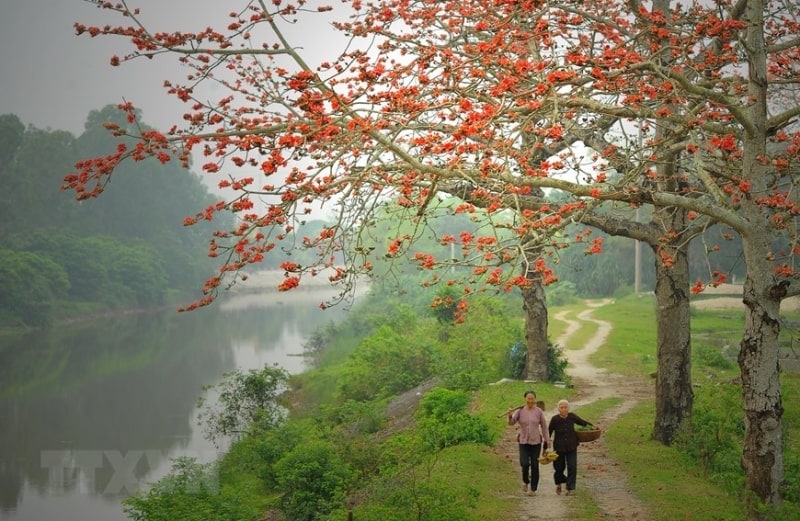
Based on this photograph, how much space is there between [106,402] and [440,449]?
2299 centimetres

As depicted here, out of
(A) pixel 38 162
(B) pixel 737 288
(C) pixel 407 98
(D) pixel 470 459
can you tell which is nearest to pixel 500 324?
(D) pixel 470 459

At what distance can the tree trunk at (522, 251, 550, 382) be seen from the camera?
773 inches

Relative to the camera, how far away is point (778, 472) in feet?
31.5

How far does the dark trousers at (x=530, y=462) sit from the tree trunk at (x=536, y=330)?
28.1 ft

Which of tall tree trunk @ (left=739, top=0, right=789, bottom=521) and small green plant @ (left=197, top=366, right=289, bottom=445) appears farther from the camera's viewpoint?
small green plant @ (left=197, top=366, right=289, bottom=445)

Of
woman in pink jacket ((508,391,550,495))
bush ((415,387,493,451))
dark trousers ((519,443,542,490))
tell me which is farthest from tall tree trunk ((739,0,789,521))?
bush ((415,387,493,451))

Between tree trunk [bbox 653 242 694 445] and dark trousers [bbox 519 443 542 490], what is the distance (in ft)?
12.5

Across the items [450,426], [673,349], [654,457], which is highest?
[673,349]

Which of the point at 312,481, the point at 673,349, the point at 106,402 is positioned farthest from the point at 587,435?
the point at 106,402

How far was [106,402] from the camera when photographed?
3281cm

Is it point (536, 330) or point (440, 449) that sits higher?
point (536, 330)

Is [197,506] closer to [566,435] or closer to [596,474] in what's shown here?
[566,435]

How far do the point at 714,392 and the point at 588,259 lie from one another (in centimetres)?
4015

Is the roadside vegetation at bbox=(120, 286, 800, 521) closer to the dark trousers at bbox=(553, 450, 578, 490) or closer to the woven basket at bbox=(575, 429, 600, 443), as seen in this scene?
the dark trousers at bbox=(553, 450, 578, 490)
